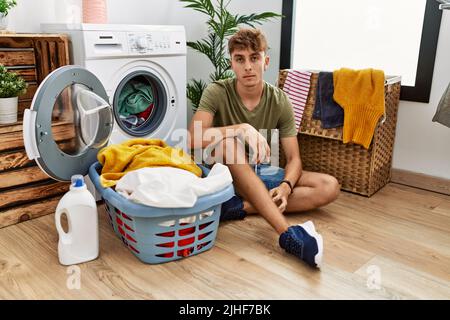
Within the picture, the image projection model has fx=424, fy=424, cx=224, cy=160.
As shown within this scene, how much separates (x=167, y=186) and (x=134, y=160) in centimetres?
26

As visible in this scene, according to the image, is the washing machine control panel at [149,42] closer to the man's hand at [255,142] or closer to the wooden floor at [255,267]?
the man's hand at [255,142]

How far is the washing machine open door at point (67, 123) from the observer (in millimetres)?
1502

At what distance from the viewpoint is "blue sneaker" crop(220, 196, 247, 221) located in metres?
1.85

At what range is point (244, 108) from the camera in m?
1.91

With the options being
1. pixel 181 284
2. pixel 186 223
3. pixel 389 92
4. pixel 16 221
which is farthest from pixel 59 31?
pixel 389 92

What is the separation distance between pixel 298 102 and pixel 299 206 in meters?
0.67

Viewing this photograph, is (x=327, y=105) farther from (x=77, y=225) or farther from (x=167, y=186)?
(x=77, y=225)

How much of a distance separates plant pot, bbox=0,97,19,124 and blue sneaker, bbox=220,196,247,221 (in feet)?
3.19

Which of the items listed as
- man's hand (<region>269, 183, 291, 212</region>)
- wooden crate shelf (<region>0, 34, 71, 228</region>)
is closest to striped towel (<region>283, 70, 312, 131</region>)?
man's hand (<region>269, 183, 291, 212</region>)

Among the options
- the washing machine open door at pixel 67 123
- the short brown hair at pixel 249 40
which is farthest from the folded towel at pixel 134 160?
the short brown hair at pixel 249 40

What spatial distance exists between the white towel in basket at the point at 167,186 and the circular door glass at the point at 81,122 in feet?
1.38

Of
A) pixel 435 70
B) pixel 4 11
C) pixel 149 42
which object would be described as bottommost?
pixel 435 70

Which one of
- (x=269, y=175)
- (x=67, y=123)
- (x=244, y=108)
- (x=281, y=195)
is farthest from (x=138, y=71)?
(x=281, y=195)

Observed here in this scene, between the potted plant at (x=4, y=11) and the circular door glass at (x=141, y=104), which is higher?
the potted plant at (x=4, y=11)
